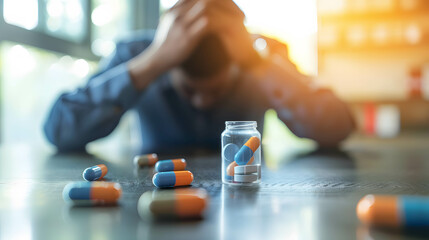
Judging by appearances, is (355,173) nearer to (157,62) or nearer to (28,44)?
(157,62)

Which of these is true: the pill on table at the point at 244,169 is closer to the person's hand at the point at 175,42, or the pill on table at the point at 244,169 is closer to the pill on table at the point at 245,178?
the pill on table at the point at 245,178

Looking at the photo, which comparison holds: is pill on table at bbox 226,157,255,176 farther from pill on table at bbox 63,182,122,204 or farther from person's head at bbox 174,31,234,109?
person's head at bbox 174,31,234,109

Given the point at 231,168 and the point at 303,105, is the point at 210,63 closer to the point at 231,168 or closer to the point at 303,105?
the point at 303,105

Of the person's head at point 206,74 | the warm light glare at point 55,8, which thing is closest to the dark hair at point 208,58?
the person's head at point 206,74

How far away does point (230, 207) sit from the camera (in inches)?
20.9

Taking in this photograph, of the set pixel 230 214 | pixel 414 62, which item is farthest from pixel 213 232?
pixel 414 62

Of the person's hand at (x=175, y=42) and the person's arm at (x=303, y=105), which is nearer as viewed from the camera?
the person's hand at (x=175, y=42)

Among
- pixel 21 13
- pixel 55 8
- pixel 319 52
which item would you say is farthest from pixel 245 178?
pixel 319 52

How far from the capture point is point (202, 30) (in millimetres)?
1527

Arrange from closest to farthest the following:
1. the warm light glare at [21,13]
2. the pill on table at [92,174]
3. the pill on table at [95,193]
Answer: the pill on table at [95,193] < the pill on table at [92,174] < the warm light glare at [21,13]

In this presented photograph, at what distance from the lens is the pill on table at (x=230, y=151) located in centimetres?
75

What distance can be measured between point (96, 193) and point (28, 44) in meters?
2.05

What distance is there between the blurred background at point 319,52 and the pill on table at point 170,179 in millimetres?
2312

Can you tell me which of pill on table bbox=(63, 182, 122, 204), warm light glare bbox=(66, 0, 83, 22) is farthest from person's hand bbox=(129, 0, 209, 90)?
warm light glare bbox=(66, 0, 83, 22)
